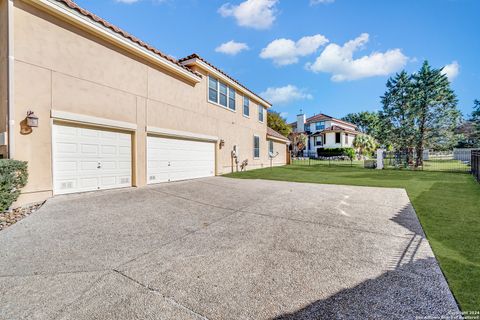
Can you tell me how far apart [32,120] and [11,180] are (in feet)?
5.15

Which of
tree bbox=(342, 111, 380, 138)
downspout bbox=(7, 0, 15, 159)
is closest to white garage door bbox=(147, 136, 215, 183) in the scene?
downspout bbox=(7, 0, 15, 159)

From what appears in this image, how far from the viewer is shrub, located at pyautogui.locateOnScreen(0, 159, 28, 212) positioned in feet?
16.1

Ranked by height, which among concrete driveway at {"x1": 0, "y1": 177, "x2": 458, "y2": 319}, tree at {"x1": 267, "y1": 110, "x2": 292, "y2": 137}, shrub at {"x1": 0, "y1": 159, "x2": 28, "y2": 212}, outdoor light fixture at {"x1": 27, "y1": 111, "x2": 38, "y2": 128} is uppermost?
tree at {"x1": 267, "y1": 110, "x2": 292, "y2": 137}

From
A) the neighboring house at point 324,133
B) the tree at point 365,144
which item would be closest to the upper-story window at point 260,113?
the neighboring house at point 324,133

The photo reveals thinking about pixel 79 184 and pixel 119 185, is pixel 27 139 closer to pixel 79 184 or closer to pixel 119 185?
pixel 79 184

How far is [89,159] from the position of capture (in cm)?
696

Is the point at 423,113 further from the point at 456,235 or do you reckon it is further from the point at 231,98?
the point at 456,235

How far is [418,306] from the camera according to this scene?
2199mm

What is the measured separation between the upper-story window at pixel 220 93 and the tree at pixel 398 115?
691 inches

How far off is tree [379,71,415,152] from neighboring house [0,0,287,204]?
20.9m

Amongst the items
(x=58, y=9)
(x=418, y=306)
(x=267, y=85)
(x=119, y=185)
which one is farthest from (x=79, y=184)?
(x=267, y=85)

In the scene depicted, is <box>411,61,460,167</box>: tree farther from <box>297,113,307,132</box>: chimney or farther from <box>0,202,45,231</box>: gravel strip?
<box>297,113,307,132</box>: chimney

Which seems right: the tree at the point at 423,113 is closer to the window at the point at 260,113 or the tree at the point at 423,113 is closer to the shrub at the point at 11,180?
the window at the point at 260,113

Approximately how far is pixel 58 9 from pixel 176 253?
292 inches
